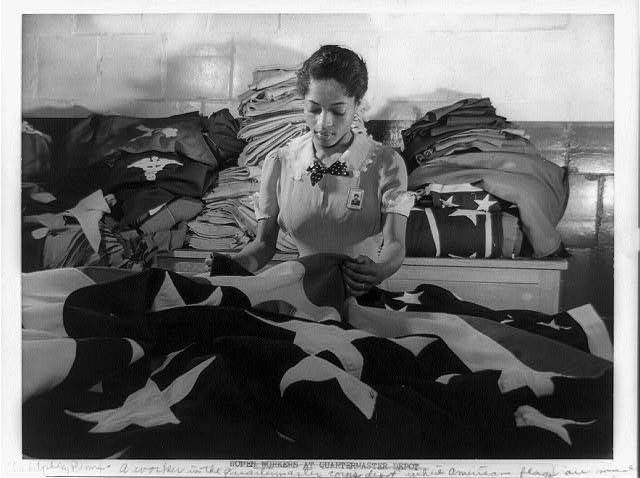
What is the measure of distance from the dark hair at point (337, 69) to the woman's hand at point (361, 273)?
43cm

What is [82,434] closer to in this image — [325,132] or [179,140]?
[179,140]

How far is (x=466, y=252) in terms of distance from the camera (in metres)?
1.92

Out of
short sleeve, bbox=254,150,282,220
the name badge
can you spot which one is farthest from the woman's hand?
short sleeve, bbox=254,150,282,220

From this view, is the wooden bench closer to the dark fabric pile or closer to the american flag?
the american flag

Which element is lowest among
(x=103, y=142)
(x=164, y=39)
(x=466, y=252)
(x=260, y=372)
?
(x=260, y=372)

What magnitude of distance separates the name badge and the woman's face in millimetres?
137

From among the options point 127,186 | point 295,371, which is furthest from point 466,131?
point 127,186

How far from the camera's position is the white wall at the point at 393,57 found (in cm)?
194

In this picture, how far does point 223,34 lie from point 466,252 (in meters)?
0.86

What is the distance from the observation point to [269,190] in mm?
1953

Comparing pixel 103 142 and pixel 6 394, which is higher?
pixel 103 142

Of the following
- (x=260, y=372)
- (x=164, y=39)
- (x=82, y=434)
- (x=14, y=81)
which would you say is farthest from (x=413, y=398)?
(x=14, y=81)
